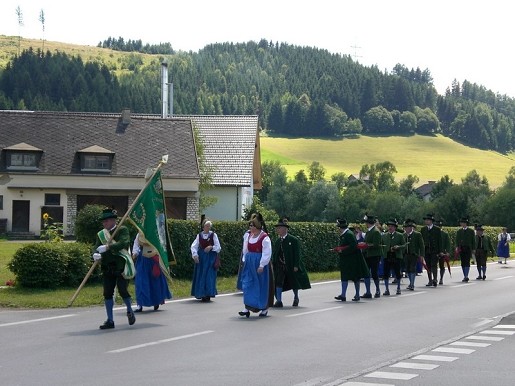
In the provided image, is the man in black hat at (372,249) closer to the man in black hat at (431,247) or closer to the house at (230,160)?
the man in black hat at (431,247)

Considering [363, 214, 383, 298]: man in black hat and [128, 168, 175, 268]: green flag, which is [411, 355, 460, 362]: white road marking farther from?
[363, 214, 383, 298]: man in black hat

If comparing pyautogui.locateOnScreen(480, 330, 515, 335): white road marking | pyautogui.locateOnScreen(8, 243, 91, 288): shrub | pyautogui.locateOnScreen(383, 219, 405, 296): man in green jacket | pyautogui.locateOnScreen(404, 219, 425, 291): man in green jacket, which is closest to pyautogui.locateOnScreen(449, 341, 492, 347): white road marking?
pyautogui.locateOnScreen(480, 330, 515, 335): white road marking

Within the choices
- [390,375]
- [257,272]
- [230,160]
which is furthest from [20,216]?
[390,375]

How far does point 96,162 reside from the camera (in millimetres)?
56438

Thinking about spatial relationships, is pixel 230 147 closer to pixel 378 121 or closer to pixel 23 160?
pixel 23 160

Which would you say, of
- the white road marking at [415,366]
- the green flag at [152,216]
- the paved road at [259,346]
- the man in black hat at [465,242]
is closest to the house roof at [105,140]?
the man in black hat at [465,242]

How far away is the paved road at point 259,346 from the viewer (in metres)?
10.3

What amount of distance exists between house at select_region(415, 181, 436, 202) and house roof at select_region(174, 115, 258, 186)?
7471cm

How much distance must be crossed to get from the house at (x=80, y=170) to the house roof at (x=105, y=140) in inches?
2.2

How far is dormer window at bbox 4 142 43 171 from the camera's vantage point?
182ft

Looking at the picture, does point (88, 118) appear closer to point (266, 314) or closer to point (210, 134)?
point (210, 134)

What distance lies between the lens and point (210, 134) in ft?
214

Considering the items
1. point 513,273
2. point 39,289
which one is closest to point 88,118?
point 513,273

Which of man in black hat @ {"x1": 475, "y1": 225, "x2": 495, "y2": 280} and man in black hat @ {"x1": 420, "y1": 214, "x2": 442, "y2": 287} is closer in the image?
man in black hat @ {"x1": 420, "y1": 214, "x2": 442, "y2": 287}
